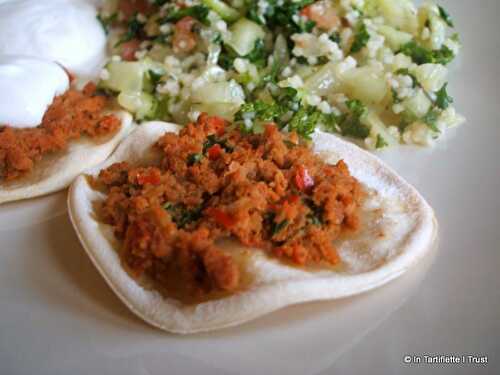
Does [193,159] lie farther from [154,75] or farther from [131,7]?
[131,7]

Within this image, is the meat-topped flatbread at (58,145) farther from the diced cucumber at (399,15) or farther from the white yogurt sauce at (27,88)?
the diced cucumber at (399,15)

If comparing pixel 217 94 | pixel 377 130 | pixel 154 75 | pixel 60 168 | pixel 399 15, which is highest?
pixel 399 15

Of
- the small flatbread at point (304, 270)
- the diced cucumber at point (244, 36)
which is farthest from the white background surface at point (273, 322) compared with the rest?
the diced cucumber at point (244, 36)

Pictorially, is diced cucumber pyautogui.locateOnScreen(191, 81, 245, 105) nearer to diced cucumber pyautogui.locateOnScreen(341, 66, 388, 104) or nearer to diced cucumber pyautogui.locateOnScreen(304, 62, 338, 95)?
diced cucumber pyautogui.locateOnScreen(304, 62, 338, 95)

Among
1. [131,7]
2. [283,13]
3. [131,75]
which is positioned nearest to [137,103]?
[131,75]

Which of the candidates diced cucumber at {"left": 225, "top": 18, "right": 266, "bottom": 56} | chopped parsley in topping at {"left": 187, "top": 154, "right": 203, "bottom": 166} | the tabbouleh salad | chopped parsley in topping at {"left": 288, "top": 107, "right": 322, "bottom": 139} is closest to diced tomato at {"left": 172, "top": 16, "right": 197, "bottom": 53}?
the tabbouleh salad

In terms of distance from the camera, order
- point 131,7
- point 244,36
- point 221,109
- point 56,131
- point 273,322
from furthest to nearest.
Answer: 1. point 131,7
2. point 244,36
3. point 221,109
4. point 56,131
5. point 273,322
